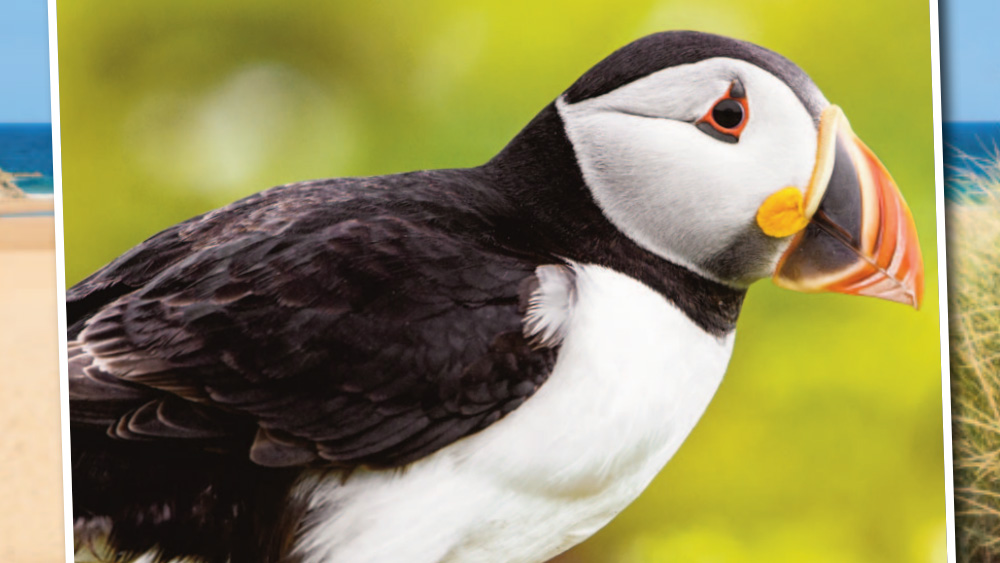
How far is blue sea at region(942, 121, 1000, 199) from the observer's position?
1.87m

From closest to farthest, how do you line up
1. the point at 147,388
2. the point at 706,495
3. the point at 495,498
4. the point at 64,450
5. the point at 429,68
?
the point at 147,388 < the point at 495,498 < the point at 64,450 < the point at 429,68 < the point at 706,495

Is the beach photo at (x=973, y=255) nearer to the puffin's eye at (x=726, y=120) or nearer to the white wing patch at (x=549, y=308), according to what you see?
the puffin's eye at (x=726, y=120)

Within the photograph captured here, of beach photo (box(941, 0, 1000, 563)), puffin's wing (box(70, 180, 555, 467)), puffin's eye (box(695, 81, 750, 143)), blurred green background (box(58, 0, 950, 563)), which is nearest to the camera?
puffin's wing (box(70, 180, 555, 467))

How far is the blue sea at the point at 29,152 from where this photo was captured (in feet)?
5.31

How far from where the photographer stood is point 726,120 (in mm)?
1369

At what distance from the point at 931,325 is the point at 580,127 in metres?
0.87

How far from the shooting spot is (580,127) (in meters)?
1.41

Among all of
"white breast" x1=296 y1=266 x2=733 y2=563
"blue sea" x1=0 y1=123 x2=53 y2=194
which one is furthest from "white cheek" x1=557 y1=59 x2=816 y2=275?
"blue sea" x1=0 y1=123 x2=53 y2=194

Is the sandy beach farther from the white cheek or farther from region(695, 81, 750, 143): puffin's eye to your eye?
region(695, 81, 750, 143): puffin's eye

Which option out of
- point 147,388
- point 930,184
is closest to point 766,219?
point 930,184

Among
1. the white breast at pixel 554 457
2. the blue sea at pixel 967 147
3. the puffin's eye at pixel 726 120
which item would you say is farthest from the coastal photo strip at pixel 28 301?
the blue sea at pixel 967 147

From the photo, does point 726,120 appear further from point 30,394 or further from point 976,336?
point 30,394

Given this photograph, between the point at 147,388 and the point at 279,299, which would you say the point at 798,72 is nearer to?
the point at 279,299

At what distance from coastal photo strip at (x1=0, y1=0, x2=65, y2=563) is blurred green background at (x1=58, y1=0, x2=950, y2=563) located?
6 cm
